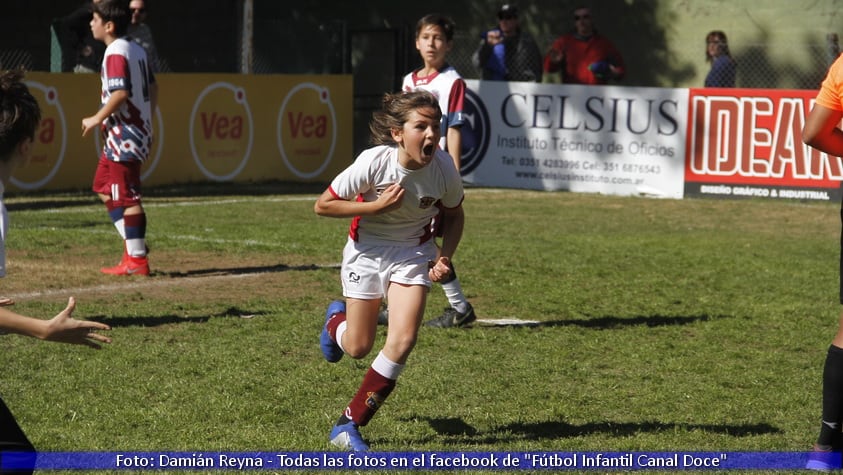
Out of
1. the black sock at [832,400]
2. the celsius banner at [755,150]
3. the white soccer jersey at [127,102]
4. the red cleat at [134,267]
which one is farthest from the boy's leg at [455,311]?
the celsius banner at [755,150]

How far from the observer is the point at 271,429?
6164mm

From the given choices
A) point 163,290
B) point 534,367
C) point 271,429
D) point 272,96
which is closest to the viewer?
point 271,429

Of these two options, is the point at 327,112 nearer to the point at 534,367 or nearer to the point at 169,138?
the point at 169,138

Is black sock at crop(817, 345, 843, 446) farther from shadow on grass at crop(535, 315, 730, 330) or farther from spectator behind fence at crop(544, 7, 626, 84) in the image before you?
spectator behind fence at crop(544, 7, 626, 84)

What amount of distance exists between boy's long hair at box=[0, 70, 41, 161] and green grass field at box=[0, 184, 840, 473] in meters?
1.97

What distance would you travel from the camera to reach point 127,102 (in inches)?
421

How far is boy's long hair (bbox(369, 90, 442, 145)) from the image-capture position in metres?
5.93

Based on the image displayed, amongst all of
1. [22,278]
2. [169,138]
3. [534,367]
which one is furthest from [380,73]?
[534,367]

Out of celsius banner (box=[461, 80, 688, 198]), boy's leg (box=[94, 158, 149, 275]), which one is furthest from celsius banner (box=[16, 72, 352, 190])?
boy's leg (box=[94, 158, 149, 275])

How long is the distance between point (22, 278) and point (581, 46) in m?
12.1

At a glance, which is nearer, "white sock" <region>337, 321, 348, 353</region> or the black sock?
the black sock

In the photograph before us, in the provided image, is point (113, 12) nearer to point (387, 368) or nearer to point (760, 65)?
point (387, 368)

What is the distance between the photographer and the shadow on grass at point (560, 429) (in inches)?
242

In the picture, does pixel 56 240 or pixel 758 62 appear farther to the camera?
pixel 758 62
